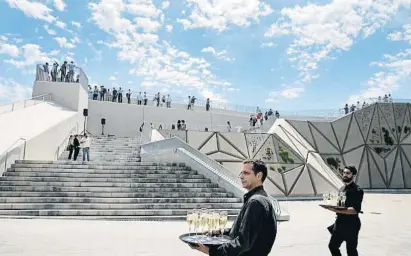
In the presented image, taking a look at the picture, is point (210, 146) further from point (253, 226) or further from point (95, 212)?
point (253, 226)

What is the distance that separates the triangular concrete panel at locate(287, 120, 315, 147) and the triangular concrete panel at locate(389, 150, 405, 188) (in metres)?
7.49

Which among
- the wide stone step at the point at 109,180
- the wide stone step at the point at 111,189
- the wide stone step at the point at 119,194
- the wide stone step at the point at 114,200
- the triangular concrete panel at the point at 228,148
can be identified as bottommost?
the wide stone step at the point at 114,200

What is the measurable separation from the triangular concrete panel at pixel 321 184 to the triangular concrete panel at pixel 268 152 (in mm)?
2317

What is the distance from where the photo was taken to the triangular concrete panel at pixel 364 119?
26125 mm

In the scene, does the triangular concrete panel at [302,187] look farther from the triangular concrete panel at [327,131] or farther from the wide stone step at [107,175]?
the wide stone step at [107,175]

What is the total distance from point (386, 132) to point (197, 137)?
50.9 ft

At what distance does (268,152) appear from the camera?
19.8 meters

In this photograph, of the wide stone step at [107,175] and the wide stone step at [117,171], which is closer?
the wide stone step at [107,175]

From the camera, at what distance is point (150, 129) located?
63.0 ft

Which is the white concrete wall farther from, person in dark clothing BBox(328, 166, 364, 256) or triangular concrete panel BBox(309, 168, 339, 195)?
person in dark clothing BBox(328, 166, 364, 256)

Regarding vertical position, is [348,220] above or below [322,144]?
below

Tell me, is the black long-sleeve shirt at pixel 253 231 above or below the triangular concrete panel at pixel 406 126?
below

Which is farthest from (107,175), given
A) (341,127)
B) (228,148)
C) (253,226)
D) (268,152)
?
(341,127)

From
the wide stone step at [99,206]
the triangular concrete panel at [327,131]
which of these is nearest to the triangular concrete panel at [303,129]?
the triangular concrete panel at [327,131]
